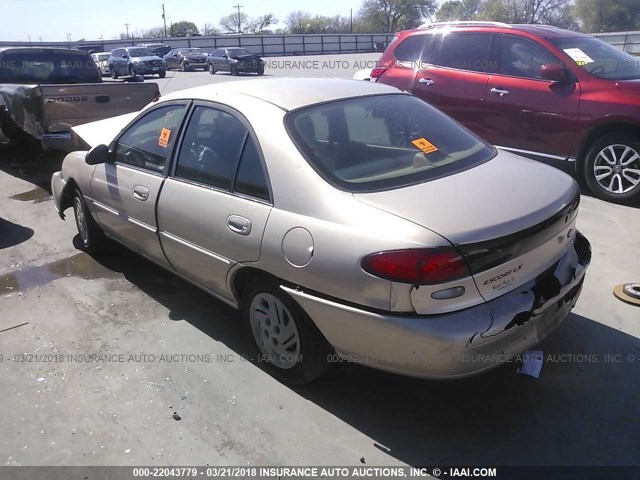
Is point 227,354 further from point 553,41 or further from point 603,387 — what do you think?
point 553,41

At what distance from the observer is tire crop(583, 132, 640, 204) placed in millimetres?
5625

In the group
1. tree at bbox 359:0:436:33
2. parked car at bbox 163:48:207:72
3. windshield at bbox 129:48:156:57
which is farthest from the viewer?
tree at bbox 359:0:436:33

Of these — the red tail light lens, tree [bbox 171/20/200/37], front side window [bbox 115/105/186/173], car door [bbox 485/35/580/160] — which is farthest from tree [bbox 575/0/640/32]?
tree [bbox 171/20/200/37]

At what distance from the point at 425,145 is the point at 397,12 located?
84014mm

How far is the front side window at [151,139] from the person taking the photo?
375cm

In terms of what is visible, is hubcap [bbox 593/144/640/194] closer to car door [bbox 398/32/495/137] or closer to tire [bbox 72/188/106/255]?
car door [bbox 398/32/495/137]

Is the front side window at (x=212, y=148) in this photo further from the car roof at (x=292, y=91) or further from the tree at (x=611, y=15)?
the tree at (x=611, y=15)

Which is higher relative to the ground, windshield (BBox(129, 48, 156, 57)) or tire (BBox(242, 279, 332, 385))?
windshield (BBox(129, 48, 156, 57))

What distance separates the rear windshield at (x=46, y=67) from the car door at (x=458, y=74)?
5.87 m

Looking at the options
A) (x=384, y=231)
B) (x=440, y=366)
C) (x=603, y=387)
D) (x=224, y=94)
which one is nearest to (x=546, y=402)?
(x=603, y=387)

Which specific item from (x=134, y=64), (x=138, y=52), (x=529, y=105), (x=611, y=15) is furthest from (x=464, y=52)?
(x=611, y=15)

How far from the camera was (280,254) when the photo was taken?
276cm

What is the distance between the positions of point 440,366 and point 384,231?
663 mm

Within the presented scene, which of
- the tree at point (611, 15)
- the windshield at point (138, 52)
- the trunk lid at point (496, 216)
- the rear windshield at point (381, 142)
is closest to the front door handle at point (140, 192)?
the rear windshield at point (381, 142)
